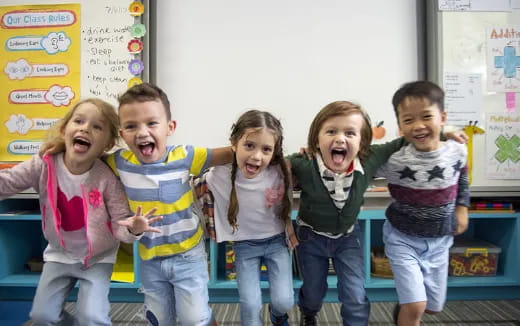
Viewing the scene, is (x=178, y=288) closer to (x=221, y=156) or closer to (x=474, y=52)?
(x=221, y=156)

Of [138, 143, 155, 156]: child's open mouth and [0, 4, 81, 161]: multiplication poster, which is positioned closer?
[138, 143, 155, 156]: child's open mouth

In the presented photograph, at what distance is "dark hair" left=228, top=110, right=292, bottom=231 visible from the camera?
152 centimetres

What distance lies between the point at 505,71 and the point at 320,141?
6.44ft

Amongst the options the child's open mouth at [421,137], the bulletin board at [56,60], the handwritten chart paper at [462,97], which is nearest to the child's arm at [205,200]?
the child's open mouth at [421,137]

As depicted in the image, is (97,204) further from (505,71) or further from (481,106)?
(505,71)

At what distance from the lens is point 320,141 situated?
156 cm

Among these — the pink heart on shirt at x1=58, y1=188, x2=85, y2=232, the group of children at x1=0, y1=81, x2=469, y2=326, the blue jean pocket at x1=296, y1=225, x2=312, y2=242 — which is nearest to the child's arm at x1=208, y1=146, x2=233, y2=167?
the group of children at x1=0, y1=81, x2=469, y2=326

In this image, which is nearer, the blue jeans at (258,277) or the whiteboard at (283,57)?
the blue jeans at (258,277)

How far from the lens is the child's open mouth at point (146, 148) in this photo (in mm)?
1419

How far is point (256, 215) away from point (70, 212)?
832 millimetres

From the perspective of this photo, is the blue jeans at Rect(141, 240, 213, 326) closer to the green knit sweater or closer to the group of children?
the group of children

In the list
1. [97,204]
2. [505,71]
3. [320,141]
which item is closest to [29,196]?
[97,204]

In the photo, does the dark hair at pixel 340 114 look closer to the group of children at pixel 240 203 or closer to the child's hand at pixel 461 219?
the group of children at pixel 240 203

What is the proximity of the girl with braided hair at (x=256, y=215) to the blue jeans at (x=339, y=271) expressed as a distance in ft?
0.32
